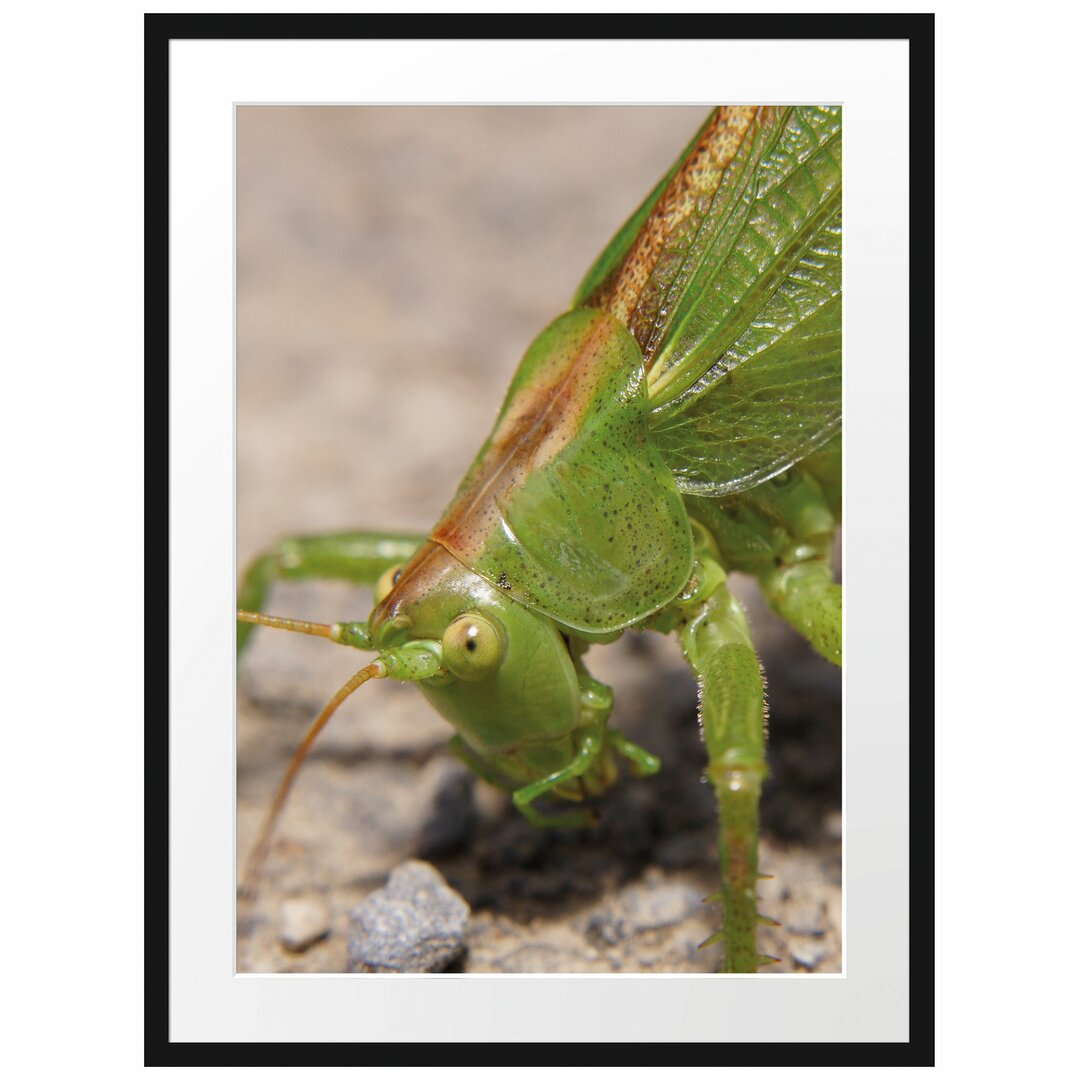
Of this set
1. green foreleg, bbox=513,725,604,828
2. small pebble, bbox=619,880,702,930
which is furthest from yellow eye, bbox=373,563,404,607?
→ small pebble, bbox=619,880,702,930

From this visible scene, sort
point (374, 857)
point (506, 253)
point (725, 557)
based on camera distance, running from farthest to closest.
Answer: point (506, 253) → point (374, 857) → point (725, 557)

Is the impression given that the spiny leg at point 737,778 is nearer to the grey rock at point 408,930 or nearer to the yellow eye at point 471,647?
the yellow eye at point 471,647

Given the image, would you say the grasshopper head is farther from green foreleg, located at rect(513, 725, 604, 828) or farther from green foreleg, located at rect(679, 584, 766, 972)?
green foreleg, located at rect(679, 584, 766, 972)

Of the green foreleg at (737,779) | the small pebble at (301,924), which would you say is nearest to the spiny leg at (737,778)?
the green foreleg at (737,779)

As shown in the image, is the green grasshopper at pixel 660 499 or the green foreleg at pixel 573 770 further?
the green foreleg at pixel 573 770

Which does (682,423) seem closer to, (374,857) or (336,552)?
(336,552)

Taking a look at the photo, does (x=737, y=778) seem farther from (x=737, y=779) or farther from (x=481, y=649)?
(x=481, y=649)

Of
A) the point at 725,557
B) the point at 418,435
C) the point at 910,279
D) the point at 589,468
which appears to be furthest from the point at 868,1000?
the point at 418,435
